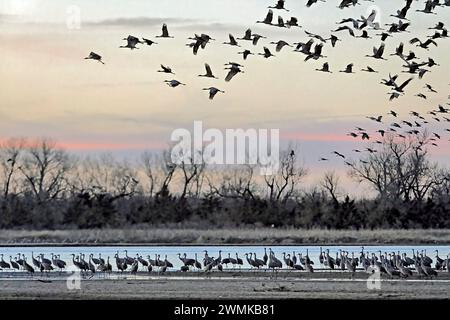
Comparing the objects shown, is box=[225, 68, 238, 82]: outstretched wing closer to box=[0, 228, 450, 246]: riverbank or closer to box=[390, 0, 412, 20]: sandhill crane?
box=[390, 0, 412, 20]: sandhill crane

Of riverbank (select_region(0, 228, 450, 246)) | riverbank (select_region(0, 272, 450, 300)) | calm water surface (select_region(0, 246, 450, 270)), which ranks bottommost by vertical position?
riverbank (select_region(0, 272, 450, 300))

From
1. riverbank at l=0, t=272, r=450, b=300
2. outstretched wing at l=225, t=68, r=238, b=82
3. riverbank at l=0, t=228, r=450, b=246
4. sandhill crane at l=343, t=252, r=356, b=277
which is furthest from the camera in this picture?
riverbank at l=0, t=228, r=450, b=246

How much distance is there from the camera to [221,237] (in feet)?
143

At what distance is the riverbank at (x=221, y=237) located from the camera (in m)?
42.7

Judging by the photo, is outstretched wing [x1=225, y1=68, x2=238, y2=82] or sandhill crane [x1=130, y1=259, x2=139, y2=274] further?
sandhill crane [x1=130, y1=259, x2=139, y2=274]

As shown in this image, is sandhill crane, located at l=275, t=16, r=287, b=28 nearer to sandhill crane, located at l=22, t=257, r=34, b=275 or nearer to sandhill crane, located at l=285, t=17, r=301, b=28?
sandhill crane, located at l=285, t=17, r=301, b=28

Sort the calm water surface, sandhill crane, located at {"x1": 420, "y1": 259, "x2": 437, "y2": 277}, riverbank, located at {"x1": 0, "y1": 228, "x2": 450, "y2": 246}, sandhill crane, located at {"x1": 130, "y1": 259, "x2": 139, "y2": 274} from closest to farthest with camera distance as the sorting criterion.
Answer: sandhill crane, located at {"x1": 420, "y1": 259, "x2": 437, "y2": 277}
sandhill crane, located at {"x1": 130, "y1": 259, "x2": 139, "y2": 274}
the calm water surface
riverbank, located at {"x1": 0, "y1": 228, "x2": 450, "y2": 246}

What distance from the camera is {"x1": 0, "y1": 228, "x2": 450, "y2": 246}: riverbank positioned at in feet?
140

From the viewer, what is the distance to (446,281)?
1027 inches

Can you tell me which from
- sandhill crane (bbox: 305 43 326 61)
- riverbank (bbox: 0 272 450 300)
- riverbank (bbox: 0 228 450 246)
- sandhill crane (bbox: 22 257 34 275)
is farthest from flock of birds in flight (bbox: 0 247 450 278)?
riverbank (bbox: 0 228 450 246)

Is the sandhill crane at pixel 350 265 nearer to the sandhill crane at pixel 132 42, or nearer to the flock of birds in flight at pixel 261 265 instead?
the flock of birds in flight at pixel 261 265

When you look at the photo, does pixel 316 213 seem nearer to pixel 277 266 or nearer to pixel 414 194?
pixel 414 194

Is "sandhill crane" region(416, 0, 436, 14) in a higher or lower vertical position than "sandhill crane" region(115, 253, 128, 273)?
higher
